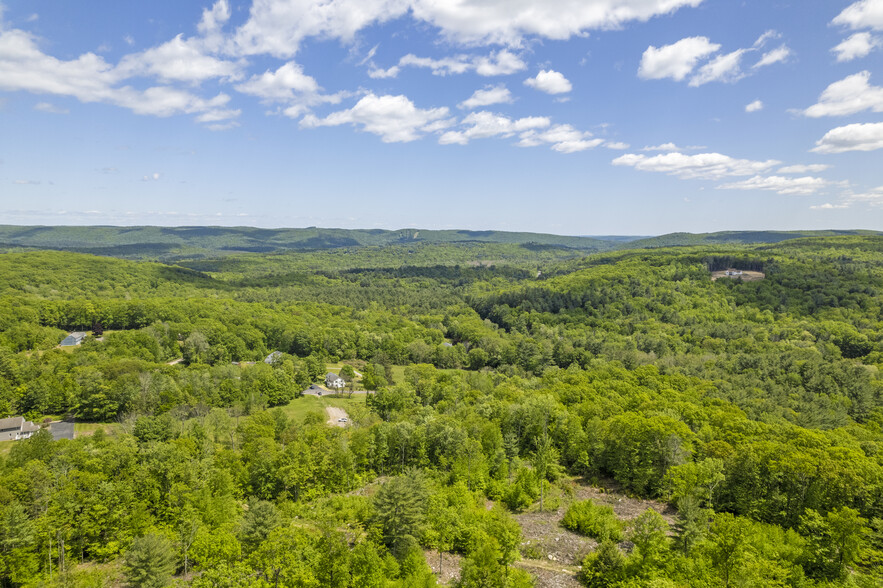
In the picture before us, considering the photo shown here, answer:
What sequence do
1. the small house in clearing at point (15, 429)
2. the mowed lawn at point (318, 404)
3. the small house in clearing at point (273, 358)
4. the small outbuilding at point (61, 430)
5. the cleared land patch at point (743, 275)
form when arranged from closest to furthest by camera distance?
the small house in clearing at point (15, 429)
the small outbuilding at point (61, 430)
the mowed lawn at point (318, 404)
the small house in clearing at point (273, 358)
the cleared land patch at point (743, 275)

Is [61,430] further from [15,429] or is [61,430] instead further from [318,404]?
[318,404]

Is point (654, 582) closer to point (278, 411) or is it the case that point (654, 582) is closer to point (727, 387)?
point (278, 411)

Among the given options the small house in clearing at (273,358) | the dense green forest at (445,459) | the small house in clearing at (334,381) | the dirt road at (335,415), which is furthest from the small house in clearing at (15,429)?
the small house in clearing at (334,381)

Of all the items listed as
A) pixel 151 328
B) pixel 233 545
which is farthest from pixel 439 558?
pixel 151 328

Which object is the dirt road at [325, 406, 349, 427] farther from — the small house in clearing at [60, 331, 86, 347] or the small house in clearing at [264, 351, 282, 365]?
the small house in clearing at [60, 331, 86, 347]

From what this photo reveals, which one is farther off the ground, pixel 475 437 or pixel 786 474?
pixel 786 474

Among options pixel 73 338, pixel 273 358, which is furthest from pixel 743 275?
pixel 73 338

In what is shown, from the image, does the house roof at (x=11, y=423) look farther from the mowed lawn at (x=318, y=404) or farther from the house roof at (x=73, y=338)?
the house roof at (x=73, y=338)
